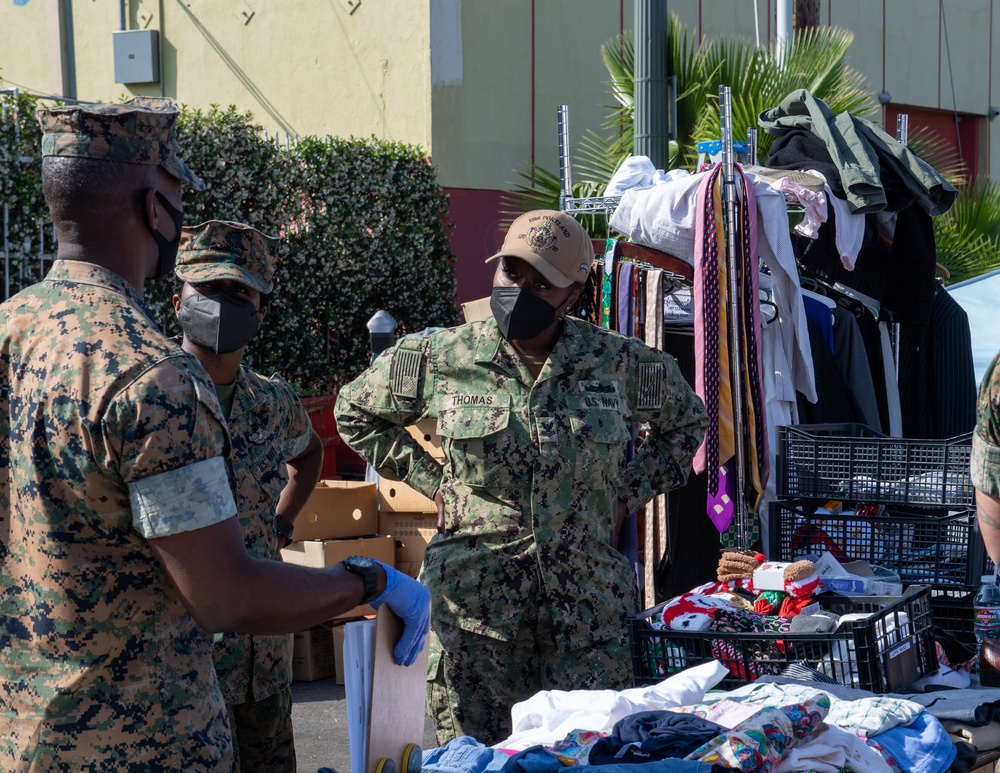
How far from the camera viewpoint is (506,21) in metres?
11.4

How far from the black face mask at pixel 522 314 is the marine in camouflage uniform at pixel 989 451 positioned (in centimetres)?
131

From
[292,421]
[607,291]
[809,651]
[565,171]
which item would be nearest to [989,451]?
[809,651]

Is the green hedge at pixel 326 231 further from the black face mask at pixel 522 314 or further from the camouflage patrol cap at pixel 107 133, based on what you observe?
the camouflage patrol cap at pixel 107 133

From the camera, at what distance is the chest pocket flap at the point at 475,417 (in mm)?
3668

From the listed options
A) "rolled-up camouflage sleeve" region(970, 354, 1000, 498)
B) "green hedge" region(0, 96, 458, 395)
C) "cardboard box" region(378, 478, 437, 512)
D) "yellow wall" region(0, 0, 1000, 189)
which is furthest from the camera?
"yellow wall" region(0, 0, 1000, 189)

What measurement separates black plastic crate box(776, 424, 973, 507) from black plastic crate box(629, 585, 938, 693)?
36.8 inches

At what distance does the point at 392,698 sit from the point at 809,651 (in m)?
1.48

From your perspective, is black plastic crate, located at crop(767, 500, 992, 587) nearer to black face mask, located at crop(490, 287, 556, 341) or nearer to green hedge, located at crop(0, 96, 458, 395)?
black face mask, located at crop(490, 287, 556, 341)

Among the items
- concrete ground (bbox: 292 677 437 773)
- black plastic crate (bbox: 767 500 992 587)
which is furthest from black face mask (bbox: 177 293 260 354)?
black plastic crate (bbox: 767 500 992 587)

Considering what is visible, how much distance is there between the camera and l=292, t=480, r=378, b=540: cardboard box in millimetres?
6422

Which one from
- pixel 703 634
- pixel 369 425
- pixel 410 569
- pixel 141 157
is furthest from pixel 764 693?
pixel 410 569

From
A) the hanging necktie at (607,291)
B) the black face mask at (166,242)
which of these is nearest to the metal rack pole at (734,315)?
the hanging necktie at (607,291)

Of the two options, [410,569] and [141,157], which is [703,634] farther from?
[410,569]

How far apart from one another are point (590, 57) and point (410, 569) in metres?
7.16
